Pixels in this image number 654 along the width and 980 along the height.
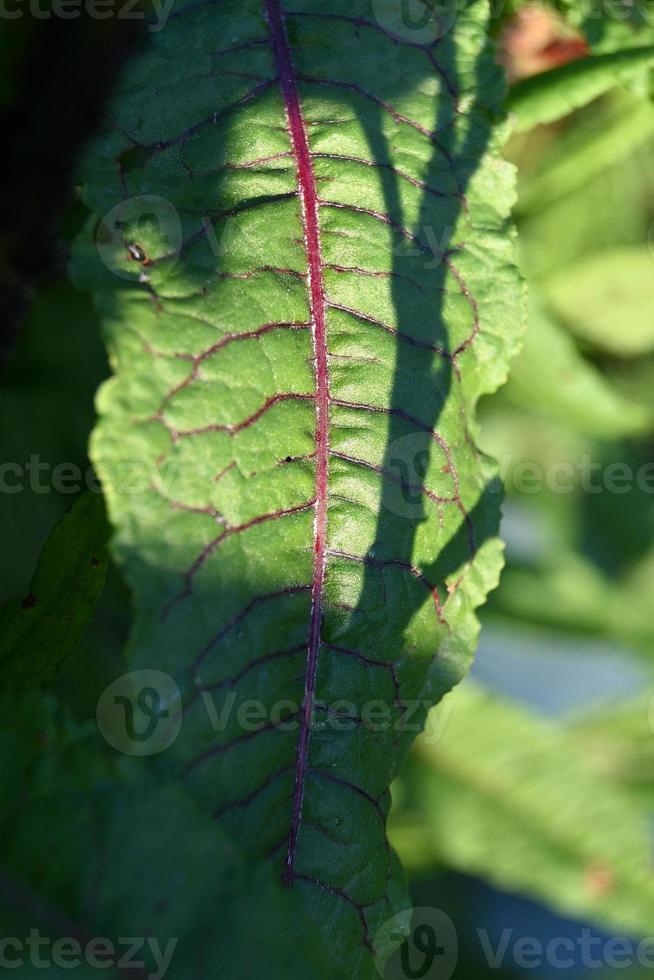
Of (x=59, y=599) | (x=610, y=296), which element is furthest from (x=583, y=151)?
(x=59, y=599)

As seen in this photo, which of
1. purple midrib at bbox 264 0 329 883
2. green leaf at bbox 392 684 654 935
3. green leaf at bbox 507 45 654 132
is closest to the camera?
purple midrib at bbox 264 0 329 883

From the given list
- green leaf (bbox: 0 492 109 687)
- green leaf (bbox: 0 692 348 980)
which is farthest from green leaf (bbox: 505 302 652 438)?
green leaf (bbox: 0 692 348 980)

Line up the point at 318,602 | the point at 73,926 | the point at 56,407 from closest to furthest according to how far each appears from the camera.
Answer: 1. the point at 73,926
2. the point at 318,602
3. the point at 56,407

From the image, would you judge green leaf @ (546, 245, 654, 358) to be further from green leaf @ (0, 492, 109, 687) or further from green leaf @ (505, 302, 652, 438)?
green leaf @ (0, 492, 109, 687)

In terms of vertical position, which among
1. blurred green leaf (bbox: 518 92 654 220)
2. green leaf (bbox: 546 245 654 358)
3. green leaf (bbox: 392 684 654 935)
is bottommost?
green leaf (bbox: 392 684 654 935)

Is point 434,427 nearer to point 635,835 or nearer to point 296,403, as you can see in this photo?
point 296,403

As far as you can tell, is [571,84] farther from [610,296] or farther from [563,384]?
[610,296]

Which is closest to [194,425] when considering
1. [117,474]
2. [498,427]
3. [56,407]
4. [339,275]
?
[117,474]
